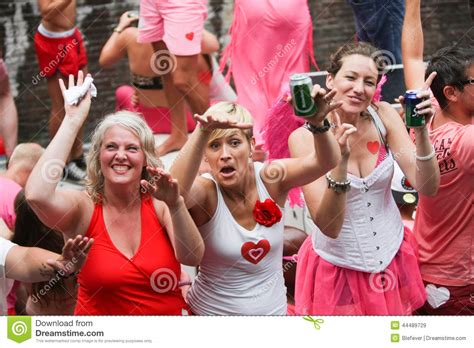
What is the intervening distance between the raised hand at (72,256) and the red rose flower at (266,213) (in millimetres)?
495

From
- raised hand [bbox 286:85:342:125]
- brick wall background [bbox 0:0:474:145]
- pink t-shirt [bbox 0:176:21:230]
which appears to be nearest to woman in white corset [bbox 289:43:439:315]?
raised hand [bbox 286:85:342:125]

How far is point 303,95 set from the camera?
3.15 m

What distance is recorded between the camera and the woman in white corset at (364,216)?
11.4 ft

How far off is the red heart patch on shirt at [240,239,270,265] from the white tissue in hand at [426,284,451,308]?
2.13 ft

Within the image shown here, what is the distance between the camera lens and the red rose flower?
132 inches

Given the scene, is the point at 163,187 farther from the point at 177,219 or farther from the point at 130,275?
the point at 130,275

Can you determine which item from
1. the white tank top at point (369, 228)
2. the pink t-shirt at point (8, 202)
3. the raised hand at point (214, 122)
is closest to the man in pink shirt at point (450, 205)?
the white tank top at point (369, 228)

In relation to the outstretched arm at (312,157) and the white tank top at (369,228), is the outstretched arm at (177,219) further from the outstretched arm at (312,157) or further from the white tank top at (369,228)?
the white tank top at (369,228)

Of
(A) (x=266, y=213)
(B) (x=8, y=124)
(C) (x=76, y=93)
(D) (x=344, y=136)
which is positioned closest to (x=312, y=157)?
(D) (x=344, y=136)

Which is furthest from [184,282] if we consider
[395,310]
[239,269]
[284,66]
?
[284,66]

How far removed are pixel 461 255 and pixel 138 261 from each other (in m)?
1.03

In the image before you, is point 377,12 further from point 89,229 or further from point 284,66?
point 89,229

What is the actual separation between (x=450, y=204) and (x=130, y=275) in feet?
3.39

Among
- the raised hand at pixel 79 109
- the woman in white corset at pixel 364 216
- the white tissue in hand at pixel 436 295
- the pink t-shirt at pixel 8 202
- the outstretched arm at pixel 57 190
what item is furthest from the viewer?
the pink t-shirt at pixel 8 202
